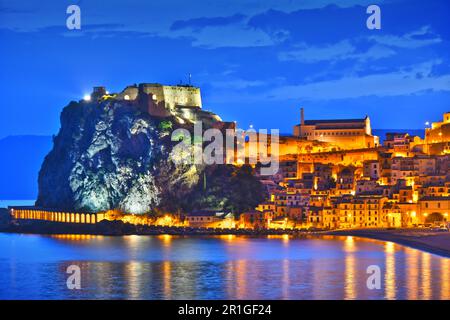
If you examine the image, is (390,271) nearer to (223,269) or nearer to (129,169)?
(223,269)

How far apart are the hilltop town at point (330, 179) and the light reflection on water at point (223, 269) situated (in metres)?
3.25

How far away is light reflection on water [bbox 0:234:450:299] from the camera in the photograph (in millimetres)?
29828

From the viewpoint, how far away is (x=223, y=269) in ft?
118

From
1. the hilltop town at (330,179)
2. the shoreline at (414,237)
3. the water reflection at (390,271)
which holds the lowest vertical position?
the water reflection at (390,271)

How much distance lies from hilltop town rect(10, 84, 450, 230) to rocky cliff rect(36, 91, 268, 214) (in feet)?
2.73

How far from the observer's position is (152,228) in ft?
178

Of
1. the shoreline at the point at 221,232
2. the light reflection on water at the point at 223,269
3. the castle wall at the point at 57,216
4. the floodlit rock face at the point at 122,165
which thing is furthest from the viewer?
the castle wall at the point at 57,216

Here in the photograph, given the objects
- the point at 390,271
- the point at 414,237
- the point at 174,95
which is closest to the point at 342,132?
the point at 174,95

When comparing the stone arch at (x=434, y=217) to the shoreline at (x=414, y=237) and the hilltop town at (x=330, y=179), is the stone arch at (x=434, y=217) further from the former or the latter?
the shoreline at (x=414, y=237)

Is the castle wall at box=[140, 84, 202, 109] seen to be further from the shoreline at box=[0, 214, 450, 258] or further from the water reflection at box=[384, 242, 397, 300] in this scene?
the water reflection at box=[384, 242, 397, 300]

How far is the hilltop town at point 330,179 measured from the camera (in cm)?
5078

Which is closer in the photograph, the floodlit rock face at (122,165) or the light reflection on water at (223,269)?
the light reflection on water at (223,269)

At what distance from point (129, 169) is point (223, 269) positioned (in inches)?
816

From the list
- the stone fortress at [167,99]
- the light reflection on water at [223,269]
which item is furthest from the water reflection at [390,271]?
the stone fortress at [167,99]
